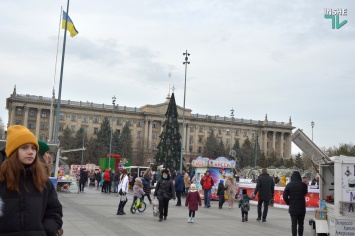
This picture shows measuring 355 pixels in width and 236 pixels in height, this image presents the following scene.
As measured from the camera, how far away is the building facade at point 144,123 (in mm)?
123562

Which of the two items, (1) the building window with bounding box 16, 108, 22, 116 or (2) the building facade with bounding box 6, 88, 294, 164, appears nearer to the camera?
(1) the building window with bounding box 16, 108, 22, 116

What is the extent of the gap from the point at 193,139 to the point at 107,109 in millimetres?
28368

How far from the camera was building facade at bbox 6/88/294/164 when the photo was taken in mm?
123562

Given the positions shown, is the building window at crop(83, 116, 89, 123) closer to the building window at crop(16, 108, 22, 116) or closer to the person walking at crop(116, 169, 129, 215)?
the building window at crop(16, 108, 22, 116)

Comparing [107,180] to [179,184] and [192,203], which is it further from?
[192,203]

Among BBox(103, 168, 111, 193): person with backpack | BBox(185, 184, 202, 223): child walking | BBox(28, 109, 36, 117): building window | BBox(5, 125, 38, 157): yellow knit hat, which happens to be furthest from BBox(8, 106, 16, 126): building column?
BBox(5, 125, 38, 157): yellow knit hat

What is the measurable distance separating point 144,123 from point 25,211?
13402 centimetres

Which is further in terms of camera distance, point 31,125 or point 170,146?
point 31,125

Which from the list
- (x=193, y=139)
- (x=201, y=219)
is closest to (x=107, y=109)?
(x=193, y=139)

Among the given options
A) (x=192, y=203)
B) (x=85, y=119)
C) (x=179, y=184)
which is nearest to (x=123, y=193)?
(x=192, y=203)

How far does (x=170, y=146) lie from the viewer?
43.5 metres

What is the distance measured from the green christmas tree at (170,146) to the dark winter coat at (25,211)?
39816mm

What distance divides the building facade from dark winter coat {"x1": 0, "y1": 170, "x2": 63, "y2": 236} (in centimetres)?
11236

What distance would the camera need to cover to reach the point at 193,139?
465 feet
